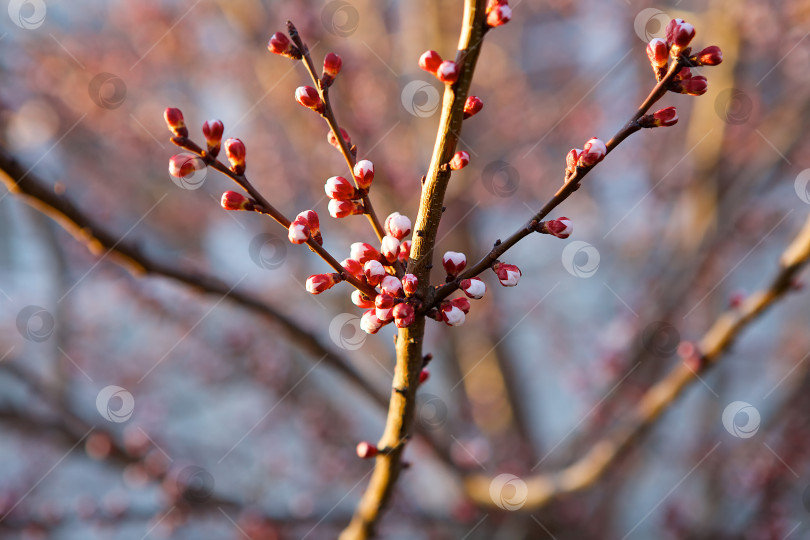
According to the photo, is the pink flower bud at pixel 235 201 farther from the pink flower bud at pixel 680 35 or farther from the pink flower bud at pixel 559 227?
the pink flower bud at pixel 680 35

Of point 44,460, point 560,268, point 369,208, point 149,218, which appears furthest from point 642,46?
point 44,460

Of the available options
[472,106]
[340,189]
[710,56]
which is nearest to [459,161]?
[472,106]

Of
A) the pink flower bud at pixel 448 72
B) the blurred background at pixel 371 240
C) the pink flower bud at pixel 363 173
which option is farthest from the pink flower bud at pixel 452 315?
the blurred background at pixel 371 240

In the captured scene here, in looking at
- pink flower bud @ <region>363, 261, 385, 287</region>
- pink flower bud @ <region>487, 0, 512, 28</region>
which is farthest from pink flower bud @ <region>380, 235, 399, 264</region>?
pink flower bud @ <region>487, 0, 512, 28</region>

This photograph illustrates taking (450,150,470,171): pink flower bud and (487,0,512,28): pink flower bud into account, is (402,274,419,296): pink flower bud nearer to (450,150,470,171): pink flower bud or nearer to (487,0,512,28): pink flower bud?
(450,150,470,171): pink flower bud

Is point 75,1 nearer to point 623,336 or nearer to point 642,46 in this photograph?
point 642,46

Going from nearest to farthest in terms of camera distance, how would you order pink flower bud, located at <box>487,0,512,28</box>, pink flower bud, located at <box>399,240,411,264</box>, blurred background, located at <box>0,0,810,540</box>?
pink flower bud, located at <box>487,0,512,28</box>
pink flower bud, located at <box>399,240,411,264</box>
blurred background, located at <box>0,0,810,540</box>
